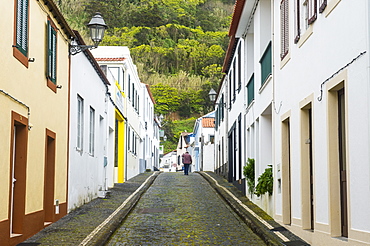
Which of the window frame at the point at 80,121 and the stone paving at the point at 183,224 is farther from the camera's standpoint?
the window frame at the point at 80,121

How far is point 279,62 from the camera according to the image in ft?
39.8

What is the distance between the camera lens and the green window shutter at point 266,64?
1347 cm

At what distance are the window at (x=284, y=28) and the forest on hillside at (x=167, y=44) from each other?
64.6 m

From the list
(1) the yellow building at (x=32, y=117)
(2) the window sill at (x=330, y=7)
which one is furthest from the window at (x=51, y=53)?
(2) the window sill at (x=330, y=7)

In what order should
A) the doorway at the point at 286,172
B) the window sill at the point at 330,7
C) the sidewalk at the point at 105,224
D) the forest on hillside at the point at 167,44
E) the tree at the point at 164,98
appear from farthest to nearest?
the forest on hillside at the point at 167,44 → the tree at the point at 164,98 → the doorway at the point at 286,172 → the sidewalk at the point at 105,224 → the window sill at the point at 330,7

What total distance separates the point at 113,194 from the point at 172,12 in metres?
79.6

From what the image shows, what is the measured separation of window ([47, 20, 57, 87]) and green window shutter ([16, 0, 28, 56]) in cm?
155

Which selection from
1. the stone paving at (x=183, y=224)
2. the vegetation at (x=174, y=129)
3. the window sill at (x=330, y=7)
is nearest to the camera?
the window sill at (x=330, y=7)

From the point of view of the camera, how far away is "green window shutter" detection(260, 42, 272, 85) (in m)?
13.5

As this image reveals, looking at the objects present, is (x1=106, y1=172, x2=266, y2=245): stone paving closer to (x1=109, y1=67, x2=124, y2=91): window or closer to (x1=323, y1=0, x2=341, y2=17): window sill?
(x1=323, y1=0, x2=341, y2=17): window sill

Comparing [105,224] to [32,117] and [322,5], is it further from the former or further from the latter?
[322,5]

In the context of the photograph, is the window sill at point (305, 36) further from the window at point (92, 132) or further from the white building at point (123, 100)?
the white building at point (123, 100)

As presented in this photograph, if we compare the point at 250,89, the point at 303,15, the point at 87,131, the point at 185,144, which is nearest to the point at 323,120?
the point at 303,15

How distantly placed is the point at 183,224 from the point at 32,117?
435 cm
